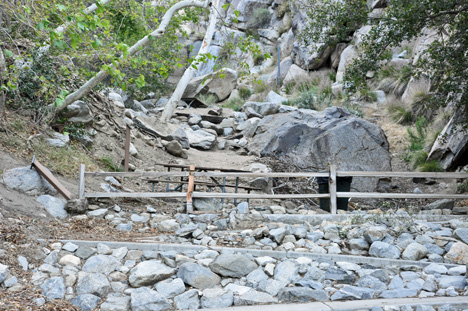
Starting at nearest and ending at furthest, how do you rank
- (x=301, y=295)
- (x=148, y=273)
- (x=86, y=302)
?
(x=86, y=302)
(x=301, y=295)
(x=148, y=273)

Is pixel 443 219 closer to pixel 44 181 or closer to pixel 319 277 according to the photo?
pixel 319 277

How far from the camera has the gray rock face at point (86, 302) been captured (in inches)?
164

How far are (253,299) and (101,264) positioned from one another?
5.85 feet

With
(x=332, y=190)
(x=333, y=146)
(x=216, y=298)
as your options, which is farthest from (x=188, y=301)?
(x=333, y=146)

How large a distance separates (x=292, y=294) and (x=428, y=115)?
13.0 metres

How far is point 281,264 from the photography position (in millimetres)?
5109

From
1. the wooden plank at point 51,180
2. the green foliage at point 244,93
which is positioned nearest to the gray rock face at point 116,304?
the wooden plank at point 51,180

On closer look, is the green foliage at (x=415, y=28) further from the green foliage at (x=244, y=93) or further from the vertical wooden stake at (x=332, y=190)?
the green foliage at (x=244, y=93)

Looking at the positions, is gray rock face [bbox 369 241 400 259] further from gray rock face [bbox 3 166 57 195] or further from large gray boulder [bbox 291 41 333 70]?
large gray boulder [bbox 291 41 333 70]

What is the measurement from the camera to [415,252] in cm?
545

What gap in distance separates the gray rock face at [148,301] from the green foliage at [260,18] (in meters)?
27.2

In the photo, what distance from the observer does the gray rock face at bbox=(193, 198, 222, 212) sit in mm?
7234

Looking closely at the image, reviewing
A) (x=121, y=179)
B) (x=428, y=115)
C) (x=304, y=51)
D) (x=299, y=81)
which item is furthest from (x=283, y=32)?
(x=121, y=179)

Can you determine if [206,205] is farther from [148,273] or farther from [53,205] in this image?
[148,273]
